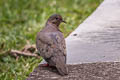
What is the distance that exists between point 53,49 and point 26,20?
15.3ft

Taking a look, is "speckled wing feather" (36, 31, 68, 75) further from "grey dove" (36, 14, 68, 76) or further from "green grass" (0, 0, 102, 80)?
"green grass" (0, 0, 102, 80)

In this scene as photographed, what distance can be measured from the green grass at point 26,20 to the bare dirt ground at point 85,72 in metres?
1.66

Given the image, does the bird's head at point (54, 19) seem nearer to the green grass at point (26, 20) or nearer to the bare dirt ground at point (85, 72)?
the bare dirt ground at point (85, 72)

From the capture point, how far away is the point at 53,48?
421 cm

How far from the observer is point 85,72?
412cm

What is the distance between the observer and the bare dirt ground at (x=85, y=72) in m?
3.98

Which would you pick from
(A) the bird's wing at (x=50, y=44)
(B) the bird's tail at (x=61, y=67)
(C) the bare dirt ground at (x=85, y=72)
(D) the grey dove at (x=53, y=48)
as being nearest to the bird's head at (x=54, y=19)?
(D) the grey dove at (x=53, y=48)

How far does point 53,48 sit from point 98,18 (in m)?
2.03

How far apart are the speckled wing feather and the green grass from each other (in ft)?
5.06

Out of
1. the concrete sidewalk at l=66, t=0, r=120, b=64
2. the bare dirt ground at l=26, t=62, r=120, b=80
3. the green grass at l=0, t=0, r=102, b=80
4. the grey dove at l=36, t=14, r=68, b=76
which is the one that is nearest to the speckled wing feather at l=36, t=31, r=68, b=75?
the grey dove at l=36, t=14, r=68, b=76

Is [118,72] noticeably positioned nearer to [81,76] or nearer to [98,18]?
[81,76]

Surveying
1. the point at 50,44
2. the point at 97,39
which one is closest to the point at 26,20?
the point at 97,39

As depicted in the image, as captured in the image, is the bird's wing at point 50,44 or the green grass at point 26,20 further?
the green grass at point 26,20

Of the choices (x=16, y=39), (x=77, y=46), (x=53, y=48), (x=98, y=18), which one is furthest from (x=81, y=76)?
(x=16, y=39)
